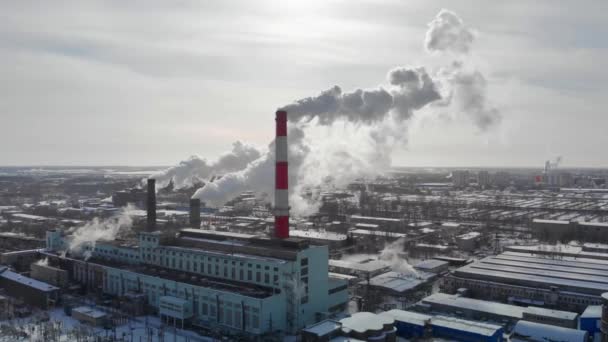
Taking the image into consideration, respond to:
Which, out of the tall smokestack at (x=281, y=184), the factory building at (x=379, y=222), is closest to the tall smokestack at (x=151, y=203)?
the tall smokestack at (x=281, y=184)

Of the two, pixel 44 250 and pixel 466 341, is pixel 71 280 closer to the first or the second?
pixel 44 250

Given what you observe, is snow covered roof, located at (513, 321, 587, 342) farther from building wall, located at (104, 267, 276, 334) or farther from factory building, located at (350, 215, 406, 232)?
factory building, located at (350, 215, 406, 232)

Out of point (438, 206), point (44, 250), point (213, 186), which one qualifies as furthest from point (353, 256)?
point (438, 206)

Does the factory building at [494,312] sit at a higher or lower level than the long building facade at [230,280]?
lower

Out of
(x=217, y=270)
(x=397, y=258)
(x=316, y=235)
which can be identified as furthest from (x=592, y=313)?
(x=316, y=235)

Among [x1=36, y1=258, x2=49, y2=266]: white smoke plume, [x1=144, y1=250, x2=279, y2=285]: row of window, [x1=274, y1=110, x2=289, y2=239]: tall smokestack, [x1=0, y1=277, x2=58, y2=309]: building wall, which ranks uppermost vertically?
[x1=274, y1=110, x2=289, y2=239]: tall smokestack

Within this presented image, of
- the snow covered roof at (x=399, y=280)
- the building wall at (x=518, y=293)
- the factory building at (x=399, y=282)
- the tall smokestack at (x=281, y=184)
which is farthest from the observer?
the snow covered roof at (x=399, y=280)

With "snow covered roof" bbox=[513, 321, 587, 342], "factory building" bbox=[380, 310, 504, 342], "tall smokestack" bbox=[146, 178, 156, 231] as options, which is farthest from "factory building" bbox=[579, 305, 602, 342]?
"tall smokestack" bbox=[146, 178, 156, 231]

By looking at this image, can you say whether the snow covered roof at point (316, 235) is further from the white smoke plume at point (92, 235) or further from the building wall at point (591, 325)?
the building wall at point (591, 325)
